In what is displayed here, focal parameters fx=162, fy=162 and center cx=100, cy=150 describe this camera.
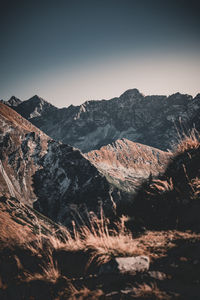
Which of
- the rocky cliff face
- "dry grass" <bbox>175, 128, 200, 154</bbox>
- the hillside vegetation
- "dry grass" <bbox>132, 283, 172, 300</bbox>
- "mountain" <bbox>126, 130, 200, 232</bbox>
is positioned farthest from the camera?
the rocky cliff face

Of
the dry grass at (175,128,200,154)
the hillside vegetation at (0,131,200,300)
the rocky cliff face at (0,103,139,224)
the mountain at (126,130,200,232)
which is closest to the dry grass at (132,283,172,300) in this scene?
the hillside vegetation at (0,131,200,300)

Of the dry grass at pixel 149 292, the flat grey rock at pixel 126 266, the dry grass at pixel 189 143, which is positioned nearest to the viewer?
the dry grass at pixel 149 292

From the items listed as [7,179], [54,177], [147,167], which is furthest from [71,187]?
[147,167]

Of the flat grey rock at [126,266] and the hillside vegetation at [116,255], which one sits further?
the flat grey rock at [126,266]

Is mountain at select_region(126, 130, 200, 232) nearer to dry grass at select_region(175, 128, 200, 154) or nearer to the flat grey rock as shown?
dry grass at select_region(175, 128, 200, 154)

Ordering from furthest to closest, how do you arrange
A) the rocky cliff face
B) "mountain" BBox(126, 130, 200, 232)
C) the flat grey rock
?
the rocky cliff face, "mountain" BBox(126, 130, 200, 232), the flat grey rock

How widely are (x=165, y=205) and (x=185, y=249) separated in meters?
2.47

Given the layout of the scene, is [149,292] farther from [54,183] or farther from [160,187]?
[54,183]

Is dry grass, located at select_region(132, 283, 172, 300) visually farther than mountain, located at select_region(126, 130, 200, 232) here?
No


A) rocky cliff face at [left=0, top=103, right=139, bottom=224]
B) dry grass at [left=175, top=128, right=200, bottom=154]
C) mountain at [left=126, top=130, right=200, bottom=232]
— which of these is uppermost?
dry grass at [left=175, top=128, right=200, bottom=154]

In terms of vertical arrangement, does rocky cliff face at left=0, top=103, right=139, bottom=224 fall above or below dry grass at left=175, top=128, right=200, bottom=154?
below

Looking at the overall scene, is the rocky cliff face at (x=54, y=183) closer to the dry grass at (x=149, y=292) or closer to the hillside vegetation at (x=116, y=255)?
the hillside vegetation at (x=116, y=255)

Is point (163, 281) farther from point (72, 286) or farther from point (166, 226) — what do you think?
point (166, 226)

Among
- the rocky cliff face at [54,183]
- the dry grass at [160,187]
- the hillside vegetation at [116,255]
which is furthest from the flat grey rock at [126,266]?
the rocky cliff face at [54,183]
